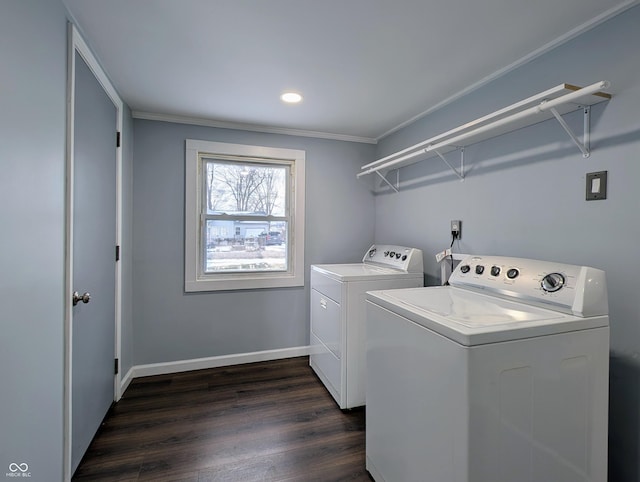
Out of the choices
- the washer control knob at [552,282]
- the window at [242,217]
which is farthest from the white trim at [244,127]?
the washer control knob at [552,282]

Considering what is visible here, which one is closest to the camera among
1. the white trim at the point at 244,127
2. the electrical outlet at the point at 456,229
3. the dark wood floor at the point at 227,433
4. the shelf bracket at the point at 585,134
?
the shelf bracket at the point at 585,134

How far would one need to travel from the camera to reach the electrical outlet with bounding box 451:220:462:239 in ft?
6.99

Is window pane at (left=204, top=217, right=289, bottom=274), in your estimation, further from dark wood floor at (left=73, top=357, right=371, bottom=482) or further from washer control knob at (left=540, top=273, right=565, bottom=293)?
washer control knob at (left=540, top=273, right=565, bottom=293)

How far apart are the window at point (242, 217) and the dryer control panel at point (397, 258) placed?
27.8 inches

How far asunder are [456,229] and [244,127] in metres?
2.02

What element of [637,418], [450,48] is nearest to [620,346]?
[637,418]

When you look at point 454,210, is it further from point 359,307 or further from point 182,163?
point 182,163

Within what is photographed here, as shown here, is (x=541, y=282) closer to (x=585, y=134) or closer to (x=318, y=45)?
(x=585, y=134)

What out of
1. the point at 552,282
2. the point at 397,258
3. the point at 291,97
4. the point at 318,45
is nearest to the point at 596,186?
the point at 552,282

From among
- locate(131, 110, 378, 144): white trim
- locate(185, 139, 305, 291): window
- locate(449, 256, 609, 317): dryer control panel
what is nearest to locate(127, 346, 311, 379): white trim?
locate(185, 139, 305, 291): window

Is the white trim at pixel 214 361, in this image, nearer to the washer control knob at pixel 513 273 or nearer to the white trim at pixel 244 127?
the washer control knob at pixel 513 273

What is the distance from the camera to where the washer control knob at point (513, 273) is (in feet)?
4.69

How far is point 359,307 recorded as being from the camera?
215cm

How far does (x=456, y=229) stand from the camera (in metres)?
2.14
